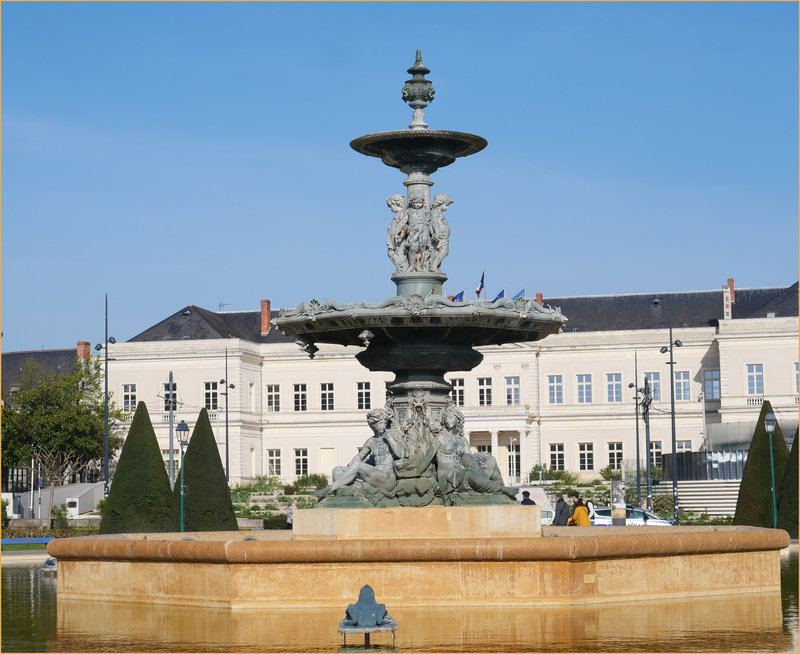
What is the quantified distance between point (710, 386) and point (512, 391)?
12260 mm

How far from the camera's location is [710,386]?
88812mm

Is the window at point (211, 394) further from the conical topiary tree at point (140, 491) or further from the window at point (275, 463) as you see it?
the conical topiary tree at point (140, 491)

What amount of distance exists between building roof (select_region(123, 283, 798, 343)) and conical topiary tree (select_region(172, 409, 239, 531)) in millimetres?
49892

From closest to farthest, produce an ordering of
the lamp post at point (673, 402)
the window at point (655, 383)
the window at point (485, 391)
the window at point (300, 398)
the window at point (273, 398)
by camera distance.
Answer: the lamp post at point (673, 402) < the window at point (655, 383) < the window at point (485, 391) < the window at point (300, 398) < the window at point (273, 398)

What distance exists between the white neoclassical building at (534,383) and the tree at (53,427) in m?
13.1

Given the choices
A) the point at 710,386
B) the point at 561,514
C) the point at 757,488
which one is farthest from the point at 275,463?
the point at 561,514

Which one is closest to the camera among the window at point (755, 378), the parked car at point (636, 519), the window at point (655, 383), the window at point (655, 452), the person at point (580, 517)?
the person at point (580, 517)

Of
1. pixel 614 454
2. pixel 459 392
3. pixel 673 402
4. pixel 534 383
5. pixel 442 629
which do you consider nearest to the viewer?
pixel 442 629

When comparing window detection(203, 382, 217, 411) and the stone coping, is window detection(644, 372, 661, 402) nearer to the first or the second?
window detection(203, 382, 217, 411)

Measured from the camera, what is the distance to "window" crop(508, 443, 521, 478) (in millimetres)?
89500

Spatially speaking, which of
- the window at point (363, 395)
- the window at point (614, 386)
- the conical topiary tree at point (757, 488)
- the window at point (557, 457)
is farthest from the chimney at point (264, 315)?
the conical topiary tree at point (757, 488)

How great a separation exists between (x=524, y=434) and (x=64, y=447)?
29191mm

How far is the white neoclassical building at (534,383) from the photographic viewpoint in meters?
86.1

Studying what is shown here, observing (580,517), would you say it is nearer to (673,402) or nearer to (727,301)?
(673,402)
